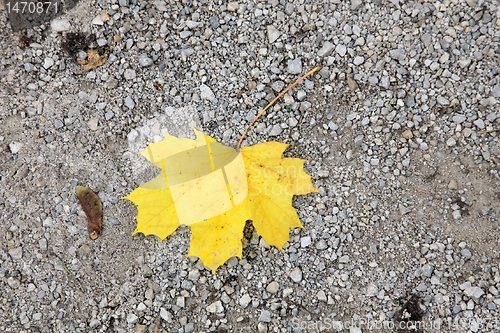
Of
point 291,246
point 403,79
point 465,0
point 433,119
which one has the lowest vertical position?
point 291,246

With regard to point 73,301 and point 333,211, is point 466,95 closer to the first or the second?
point 333,211

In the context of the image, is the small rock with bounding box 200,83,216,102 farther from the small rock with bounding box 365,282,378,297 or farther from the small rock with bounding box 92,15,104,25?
the small rock with bounding box 365,282,378,297

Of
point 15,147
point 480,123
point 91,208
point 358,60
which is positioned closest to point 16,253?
point 91,208

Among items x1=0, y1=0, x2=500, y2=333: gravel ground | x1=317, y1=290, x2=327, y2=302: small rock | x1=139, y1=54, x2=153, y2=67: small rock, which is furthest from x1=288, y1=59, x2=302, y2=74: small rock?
x1=317, y1=290, x2=327, y2=302: small rock

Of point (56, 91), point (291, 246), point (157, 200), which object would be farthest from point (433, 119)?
point (56, 91)

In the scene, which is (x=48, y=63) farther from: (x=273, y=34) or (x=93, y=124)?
(x=273, y=34)

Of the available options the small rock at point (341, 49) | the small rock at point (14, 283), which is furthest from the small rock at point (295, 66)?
the small rock at point (14, 283)
